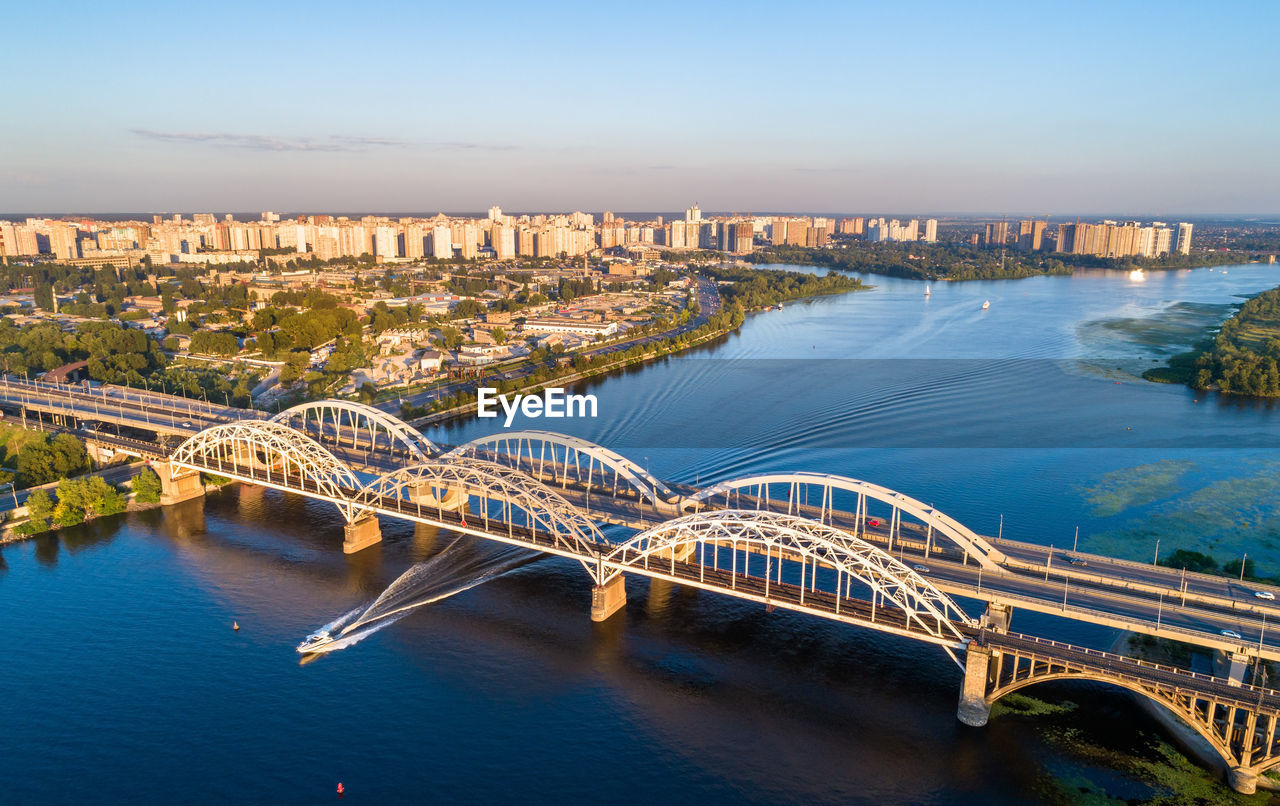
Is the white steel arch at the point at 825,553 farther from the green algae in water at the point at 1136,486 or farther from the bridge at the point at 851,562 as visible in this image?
the green algae in water at the point at 1136,486

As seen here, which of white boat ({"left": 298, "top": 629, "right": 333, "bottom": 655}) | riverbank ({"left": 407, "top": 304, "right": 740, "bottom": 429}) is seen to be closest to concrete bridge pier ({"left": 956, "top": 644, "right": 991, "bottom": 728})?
white boat ({"left": 298, "top": 629, "right": 333, "bottom": 655})

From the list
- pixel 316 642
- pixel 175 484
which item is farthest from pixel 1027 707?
pixel 175 484

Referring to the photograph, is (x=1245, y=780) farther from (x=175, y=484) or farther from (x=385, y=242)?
(x=385, y=242)

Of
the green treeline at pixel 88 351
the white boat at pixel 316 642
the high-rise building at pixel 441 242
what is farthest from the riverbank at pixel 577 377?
the high-rise building at pixel 441 242

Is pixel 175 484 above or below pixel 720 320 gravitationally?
below

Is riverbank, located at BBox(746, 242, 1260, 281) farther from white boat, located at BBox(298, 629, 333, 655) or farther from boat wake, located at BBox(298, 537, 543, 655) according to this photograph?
white boat, located at BBox(298, 629, 333, 655)

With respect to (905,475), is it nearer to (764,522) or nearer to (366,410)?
(764,522)
